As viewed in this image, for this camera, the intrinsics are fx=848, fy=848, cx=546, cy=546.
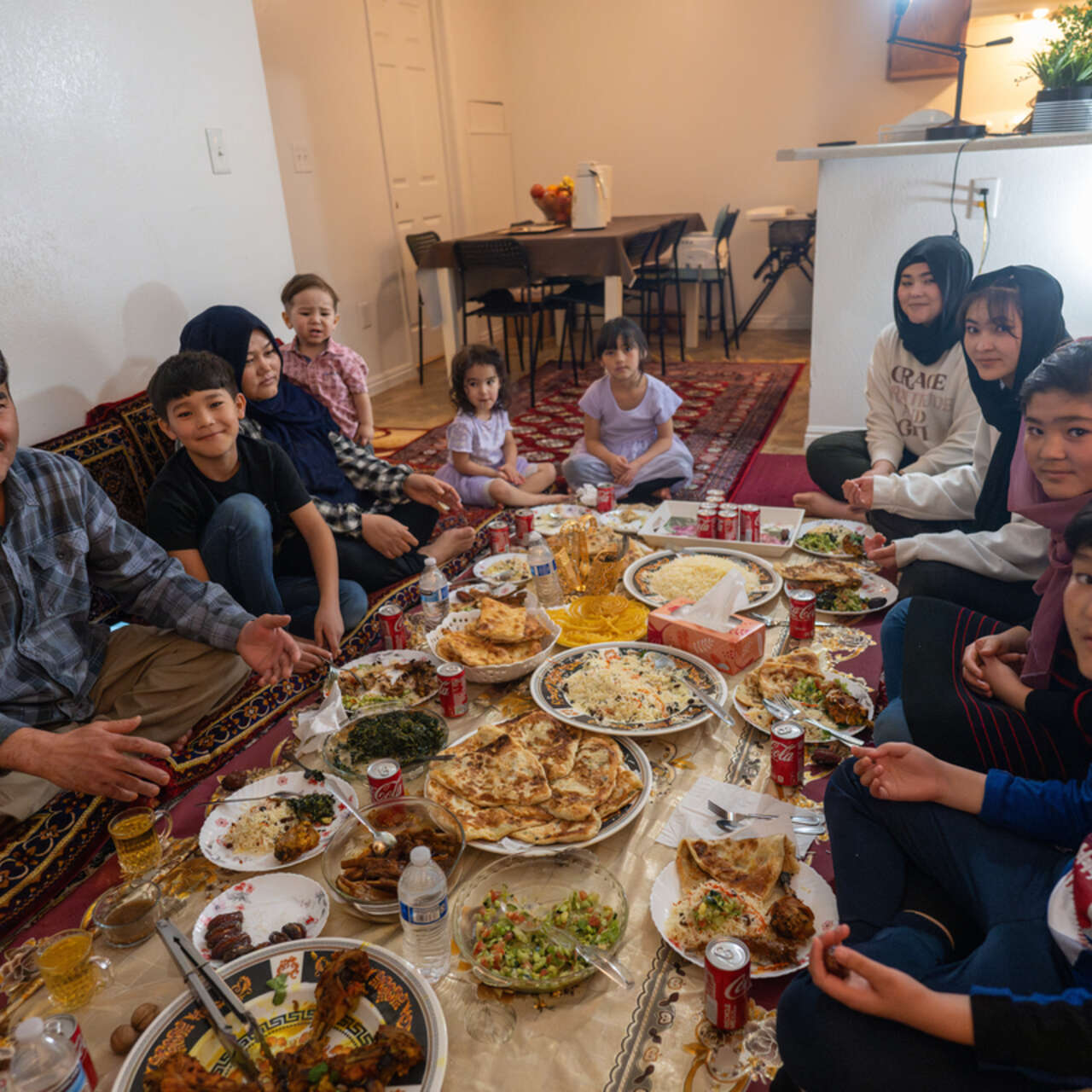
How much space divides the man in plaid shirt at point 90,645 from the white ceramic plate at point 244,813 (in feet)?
0.40

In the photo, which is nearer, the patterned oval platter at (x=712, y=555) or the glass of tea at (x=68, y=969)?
the glass of tea at (x=68, y=969)

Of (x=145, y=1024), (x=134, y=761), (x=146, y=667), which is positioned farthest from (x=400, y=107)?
(x=145, y=1024)

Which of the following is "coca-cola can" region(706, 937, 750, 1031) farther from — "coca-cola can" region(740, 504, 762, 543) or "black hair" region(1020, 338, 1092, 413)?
"coca-cola can" region(740, 504, 762, 543)

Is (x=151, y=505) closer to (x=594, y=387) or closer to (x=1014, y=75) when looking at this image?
(x=594, y=387)

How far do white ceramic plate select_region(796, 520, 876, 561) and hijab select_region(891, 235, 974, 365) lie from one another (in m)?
0.64

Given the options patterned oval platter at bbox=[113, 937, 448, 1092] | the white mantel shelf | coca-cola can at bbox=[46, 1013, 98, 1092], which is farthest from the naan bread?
the white mantel shelf

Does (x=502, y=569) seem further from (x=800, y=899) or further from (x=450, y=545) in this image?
(x=800, y=899)

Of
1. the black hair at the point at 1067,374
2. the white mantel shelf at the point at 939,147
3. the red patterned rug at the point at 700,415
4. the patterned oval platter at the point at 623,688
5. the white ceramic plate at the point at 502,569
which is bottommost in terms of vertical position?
the red patterned rug at the point at 700,415

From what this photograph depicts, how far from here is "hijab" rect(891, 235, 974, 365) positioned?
2.57m

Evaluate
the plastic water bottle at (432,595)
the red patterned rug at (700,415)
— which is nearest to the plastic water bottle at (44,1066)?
the plastic water bottle at (432,595)

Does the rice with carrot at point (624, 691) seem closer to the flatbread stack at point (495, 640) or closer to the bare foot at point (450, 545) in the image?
the flatbread stack at point (495, 640)

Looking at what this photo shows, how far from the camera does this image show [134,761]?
4.71 ft

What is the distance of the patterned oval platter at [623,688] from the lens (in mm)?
1622

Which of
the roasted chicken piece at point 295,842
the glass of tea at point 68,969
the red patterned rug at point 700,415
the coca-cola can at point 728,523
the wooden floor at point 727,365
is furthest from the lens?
the wooden floor at point 727,365
